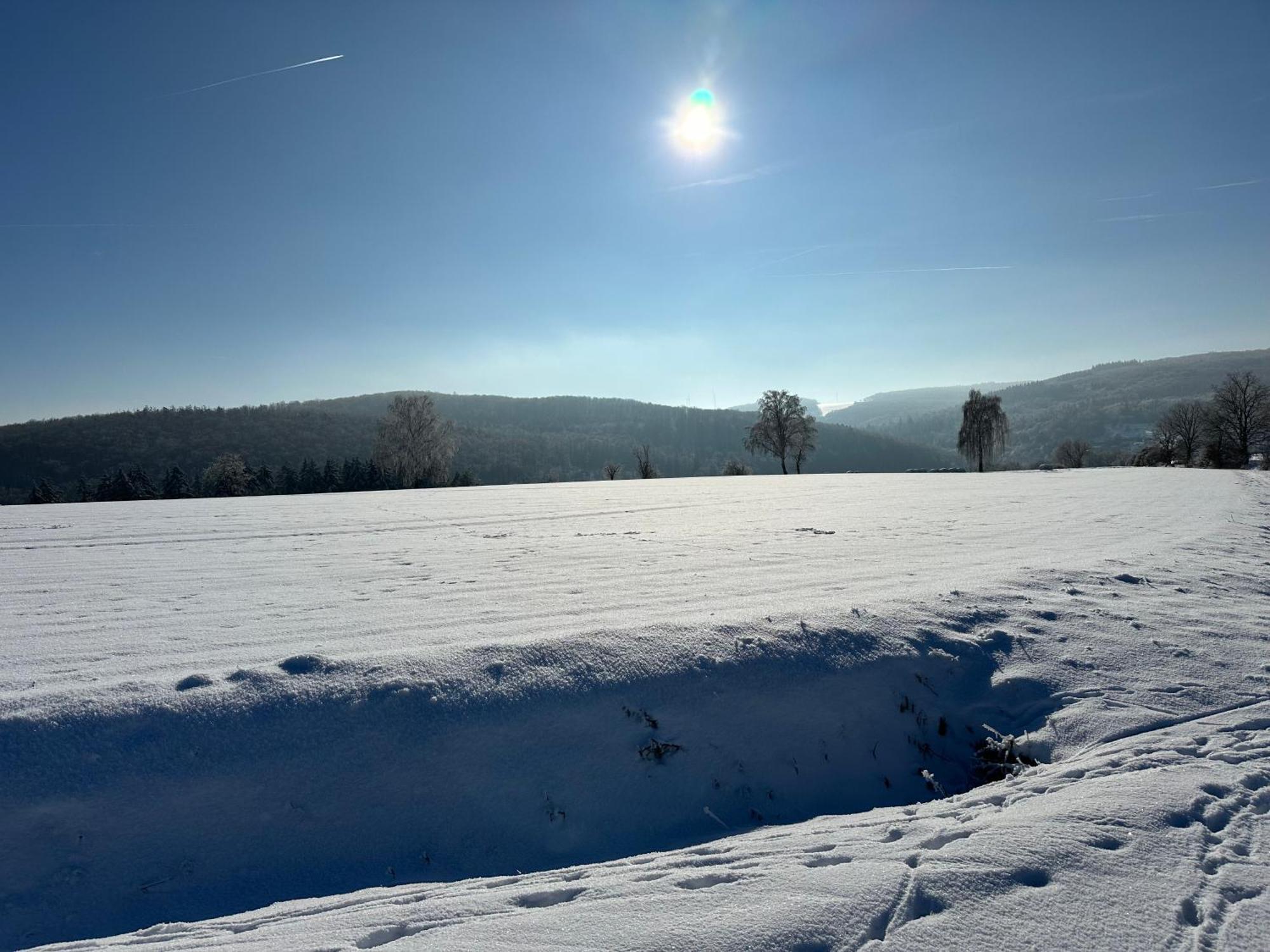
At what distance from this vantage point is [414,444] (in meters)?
46.7

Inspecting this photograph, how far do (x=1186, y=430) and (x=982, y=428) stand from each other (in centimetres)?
3047

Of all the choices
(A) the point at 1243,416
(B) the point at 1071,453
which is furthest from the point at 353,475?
(B) the point at 1071,453

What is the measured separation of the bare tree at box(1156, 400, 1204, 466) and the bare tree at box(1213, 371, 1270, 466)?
13.1 feet

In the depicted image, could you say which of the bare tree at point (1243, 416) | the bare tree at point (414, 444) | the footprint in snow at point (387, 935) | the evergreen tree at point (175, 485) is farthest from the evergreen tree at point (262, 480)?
the bare tree at point (1243, 416)

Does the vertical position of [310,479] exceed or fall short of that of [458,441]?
it falls short

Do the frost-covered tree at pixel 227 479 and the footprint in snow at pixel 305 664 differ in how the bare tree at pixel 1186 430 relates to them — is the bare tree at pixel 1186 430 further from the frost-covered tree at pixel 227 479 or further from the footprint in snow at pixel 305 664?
the frost-covered tree at pixel 227 479

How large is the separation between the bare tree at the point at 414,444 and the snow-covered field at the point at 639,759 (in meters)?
40.5

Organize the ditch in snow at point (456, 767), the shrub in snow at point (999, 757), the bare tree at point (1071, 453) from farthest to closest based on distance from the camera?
the bare tree at point (1071, 453), the shrub in snow at point (999, 757), the ditch in snow at point (456, 767)

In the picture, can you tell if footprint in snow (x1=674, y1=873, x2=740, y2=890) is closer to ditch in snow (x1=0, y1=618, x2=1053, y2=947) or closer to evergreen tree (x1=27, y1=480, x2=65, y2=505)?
ditch in snow (x1=0, y1=618, x2=1053, y2=947)

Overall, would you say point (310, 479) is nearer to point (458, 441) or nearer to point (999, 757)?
point (458, 441)

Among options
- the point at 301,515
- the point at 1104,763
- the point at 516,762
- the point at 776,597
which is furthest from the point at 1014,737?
the point at 301,515

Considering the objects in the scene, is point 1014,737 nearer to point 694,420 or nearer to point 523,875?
point 523,875

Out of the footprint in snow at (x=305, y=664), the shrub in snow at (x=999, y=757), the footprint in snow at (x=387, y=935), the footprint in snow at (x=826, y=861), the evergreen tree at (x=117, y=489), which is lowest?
the shrub in snow at (x=999, y=757)

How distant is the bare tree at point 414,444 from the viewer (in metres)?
46.7
